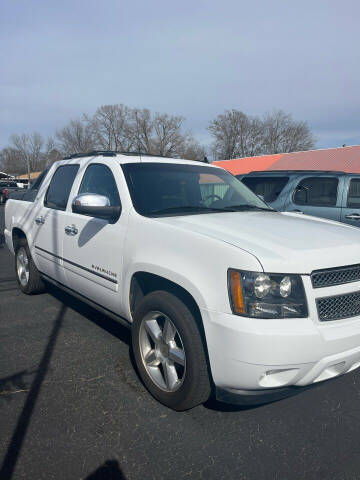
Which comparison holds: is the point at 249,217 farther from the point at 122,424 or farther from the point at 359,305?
the point at 122,424

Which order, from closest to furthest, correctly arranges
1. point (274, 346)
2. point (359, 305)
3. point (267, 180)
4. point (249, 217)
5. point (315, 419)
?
point (274, 346) → point (359, 305) → point (315, 419) → point (249, 217) → point (267, 180)

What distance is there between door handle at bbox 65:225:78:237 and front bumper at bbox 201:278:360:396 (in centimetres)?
193

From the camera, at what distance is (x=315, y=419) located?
8.50 ft

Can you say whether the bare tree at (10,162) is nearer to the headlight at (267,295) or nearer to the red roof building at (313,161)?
the red roof building at (313,161)

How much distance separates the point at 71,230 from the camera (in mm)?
3771

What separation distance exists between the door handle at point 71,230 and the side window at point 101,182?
394 mm

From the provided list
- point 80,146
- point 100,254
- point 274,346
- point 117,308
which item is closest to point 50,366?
point 117,308

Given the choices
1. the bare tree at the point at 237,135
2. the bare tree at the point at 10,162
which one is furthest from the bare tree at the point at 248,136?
the bare tree at the point at 10,162

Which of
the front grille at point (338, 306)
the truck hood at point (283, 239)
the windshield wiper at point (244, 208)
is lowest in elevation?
the front grille at point (338, 306)

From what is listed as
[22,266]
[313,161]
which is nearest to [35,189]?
[22,266]

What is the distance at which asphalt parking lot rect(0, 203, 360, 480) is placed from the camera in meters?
2.12

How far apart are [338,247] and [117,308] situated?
184 cm

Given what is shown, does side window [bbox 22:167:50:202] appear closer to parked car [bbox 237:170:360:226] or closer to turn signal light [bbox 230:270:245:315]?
turn signal light [bbox 230:270:245:315]

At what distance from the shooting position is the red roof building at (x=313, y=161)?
29.4m
